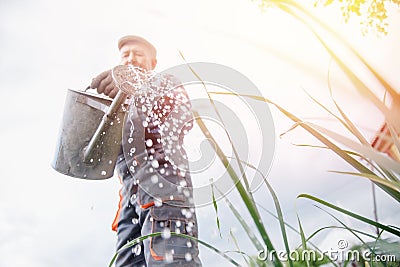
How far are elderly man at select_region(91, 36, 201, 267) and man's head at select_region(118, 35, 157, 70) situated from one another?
1.04 ft

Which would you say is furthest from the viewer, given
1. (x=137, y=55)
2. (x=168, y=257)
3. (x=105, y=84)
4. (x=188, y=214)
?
(x=137, y=55)

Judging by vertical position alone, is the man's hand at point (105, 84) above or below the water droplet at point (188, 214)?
above

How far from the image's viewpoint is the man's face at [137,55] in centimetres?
162

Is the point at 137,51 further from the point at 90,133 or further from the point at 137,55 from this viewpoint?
the point at 90,133

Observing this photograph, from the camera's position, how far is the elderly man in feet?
3.70

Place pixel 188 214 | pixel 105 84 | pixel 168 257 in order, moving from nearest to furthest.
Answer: pixel 168 257, pixel 188 214, pixel 105 84

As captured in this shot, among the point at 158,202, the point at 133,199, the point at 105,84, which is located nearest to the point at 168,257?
the point at 158,202

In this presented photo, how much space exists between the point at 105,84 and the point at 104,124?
0.20 m

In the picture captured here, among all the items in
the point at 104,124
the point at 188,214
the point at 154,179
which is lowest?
the point at 188,214

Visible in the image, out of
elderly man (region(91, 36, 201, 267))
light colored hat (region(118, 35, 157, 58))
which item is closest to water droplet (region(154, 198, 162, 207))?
elderly man (region(91, 36, 201, 267))

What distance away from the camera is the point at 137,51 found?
65.5 inches

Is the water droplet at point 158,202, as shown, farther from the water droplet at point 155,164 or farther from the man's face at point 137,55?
the man's face at point 137,55

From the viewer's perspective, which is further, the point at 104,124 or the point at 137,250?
the point at 137,250

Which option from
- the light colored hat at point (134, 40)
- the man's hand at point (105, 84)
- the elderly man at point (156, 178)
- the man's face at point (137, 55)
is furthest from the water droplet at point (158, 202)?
the light colored hat at point (134, 40)
